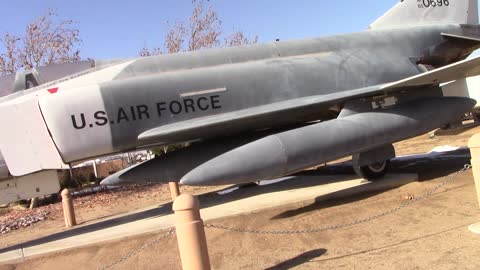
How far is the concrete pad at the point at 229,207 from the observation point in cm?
739

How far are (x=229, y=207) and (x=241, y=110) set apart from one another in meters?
1.89

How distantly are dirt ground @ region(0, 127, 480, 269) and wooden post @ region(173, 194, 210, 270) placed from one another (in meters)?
1.07

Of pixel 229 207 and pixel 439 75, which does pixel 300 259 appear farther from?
pixel 439 75

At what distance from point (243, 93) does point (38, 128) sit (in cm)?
361

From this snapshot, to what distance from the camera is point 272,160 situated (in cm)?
672

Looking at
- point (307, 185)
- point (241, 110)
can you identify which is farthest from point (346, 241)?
point (307, 185)

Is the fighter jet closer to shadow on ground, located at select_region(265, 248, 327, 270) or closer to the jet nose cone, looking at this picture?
the jet nose cone

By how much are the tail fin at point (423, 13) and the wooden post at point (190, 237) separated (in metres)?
8.39

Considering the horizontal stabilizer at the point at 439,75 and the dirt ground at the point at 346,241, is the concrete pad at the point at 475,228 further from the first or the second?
the horizontal stabilizer at the point at 439,75

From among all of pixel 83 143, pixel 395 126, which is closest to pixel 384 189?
pixel 395 126

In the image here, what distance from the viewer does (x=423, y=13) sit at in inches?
437

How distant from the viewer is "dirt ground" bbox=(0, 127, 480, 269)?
15.5 ft

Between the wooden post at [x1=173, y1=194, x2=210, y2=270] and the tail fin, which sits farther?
the tail fin

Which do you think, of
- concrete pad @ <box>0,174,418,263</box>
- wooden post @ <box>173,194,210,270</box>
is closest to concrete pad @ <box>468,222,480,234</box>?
concrete pad @ <box>0,174,418,263</box>
